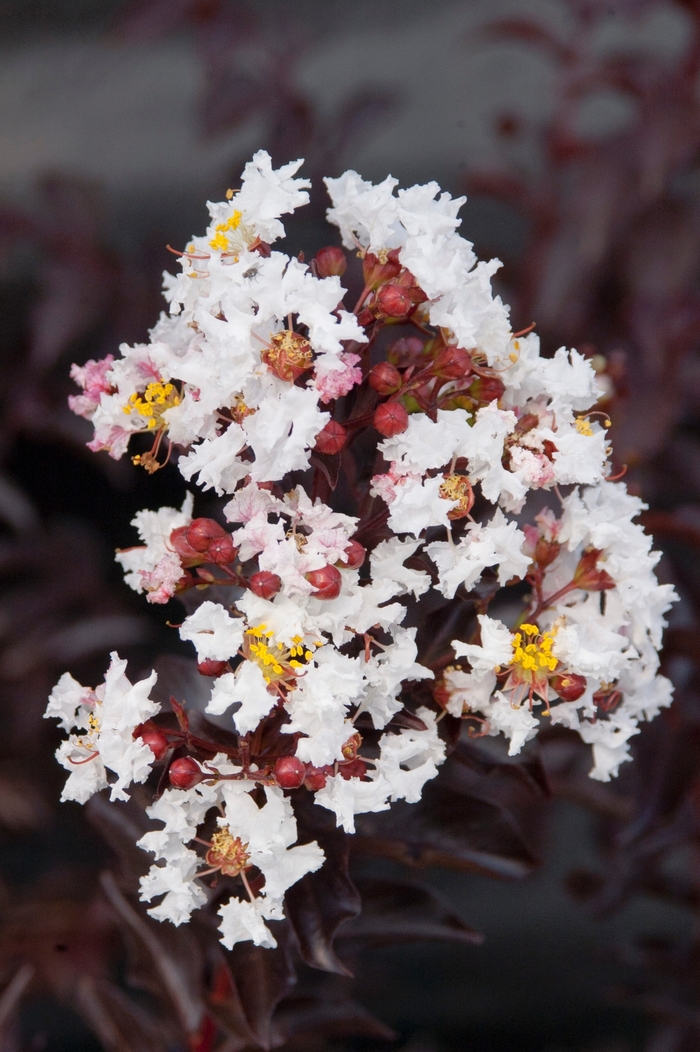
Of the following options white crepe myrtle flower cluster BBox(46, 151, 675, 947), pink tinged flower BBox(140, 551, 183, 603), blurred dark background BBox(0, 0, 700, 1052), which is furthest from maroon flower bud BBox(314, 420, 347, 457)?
blurred dark background BBox(0, 0, 700, 1052)

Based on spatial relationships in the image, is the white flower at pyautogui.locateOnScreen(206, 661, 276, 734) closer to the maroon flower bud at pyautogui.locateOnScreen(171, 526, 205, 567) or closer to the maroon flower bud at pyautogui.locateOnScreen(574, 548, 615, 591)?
the maroon flower bud at pyautogui.locateOnScreen(171, 526, 205, 567)

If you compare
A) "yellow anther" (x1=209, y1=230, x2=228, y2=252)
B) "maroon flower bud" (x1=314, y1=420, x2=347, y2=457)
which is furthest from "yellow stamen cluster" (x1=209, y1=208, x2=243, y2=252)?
"maroon flower bud" (x1=314, y1=420, x2=347, y2=457)

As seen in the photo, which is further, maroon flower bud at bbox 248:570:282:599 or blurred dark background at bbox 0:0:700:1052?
blurred dark background at bbox 0:0:700:1052

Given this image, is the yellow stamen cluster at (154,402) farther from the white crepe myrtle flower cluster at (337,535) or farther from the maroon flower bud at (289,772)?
the maroon flower bud at (289,772)

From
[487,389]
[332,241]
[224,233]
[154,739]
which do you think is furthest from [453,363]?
[332,241]

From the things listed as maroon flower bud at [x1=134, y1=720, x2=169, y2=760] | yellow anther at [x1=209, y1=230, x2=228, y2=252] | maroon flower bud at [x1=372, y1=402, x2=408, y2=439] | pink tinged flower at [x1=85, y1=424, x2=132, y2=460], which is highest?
yellow anther at [x1=209, y1=230, x2=228, y2=252]

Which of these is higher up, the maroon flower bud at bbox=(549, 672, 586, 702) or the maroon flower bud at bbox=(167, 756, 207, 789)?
the maroon flower bud at bbox=(549, 672, 586, 702)

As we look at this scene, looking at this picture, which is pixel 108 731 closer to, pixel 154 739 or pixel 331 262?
pixel 154 739

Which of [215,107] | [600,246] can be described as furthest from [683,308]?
[215,107]
